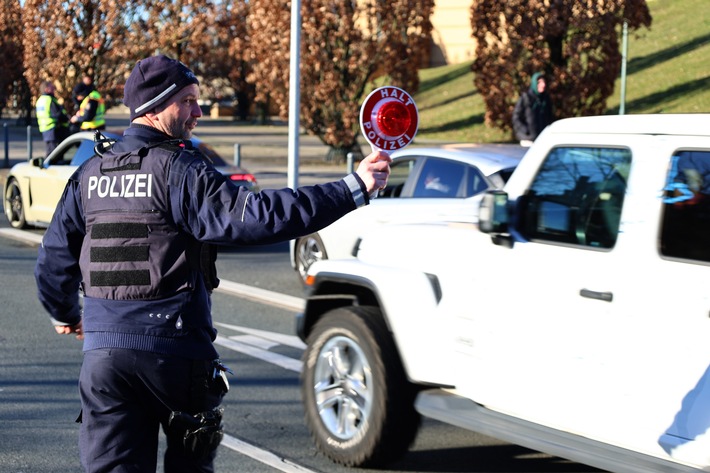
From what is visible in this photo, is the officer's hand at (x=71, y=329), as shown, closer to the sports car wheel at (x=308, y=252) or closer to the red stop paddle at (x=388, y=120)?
the red stop paddle at (x=388, y=120)

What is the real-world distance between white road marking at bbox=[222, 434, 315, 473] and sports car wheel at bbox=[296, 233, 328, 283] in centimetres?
496

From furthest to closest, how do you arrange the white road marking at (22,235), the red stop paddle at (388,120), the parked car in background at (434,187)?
the white road marking at (22,235) < the parked car in background at (434,187) < the red stop paddle at (388,120)

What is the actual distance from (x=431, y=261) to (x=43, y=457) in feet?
7.38

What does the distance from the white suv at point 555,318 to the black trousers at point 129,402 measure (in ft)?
6.04

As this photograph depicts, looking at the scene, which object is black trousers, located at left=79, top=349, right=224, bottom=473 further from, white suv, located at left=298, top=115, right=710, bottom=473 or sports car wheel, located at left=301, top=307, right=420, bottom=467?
sports car wheel, located at left=301, top=307, right=420, bottom=467

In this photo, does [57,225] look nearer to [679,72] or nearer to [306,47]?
[306,47]

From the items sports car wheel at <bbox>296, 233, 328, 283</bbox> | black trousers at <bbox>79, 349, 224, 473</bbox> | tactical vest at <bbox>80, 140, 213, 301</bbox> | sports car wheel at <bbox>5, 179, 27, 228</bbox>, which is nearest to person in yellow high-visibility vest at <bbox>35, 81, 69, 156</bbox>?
sports car wheel at <bbox>5, 179, 27, 228</bbox>

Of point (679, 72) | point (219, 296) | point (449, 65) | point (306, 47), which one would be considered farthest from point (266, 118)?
point (219, 296)

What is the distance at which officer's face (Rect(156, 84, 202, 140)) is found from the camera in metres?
3.69

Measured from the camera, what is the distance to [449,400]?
5316 millimetres

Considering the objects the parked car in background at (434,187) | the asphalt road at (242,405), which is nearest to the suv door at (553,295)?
the asphalt road at (242,405)

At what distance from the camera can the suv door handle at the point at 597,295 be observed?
4.69 meters

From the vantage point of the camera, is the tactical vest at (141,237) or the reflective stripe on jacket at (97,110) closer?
the tactical vest at (141,237)

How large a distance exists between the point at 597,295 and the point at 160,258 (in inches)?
79.8
